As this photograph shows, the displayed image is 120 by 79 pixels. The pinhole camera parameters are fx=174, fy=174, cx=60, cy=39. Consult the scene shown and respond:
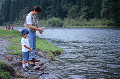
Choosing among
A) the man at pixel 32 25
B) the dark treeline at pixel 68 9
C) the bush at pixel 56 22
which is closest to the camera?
the man at pixel 32 25

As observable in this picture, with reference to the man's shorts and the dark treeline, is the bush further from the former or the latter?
the man's shorts

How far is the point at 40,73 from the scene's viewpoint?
952cm

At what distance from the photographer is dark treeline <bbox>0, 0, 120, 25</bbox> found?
259 feet

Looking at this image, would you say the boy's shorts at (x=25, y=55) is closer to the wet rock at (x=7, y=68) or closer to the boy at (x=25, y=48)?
the boy at (x=25, y=48)

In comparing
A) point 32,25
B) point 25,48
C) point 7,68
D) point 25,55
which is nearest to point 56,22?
point 32,25

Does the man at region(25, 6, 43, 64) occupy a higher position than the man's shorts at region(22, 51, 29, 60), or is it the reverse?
the man at region(25, 6, 43, 64)

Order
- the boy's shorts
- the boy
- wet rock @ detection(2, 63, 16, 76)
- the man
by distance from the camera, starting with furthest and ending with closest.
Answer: the man → the boy's shorts → the boy → wet rock @ detection(2, 63, 16, 76)

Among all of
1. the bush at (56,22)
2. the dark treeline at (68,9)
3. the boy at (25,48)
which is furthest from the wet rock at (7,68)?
the bush at (56,22)

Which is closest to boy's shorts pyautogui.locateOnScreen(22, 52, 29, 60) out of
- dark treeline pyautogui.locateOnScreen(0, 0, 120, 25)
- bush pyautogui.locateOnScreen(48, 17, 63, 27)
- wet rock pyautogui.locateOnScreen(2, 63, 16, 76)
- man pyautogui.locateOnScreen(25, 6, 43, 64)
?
man pyautogui.locateOnScreen(25, 6, 43, 64)

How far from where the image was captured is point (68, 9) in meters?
131

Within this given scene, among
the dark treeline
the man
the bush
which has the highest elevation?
the dark treeline

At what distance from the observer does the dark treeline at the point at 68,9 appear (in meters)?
79.1

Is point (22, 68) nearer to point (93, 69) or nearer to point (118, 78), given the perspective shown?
point (93, 69)

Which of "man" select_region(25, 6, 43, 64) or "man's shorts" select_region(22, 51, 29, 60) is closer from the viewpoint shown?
"man's shorts" select_region(22, 51, 29, 60)
